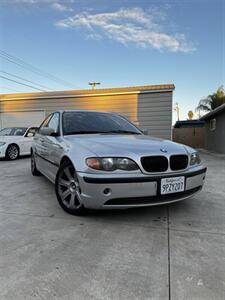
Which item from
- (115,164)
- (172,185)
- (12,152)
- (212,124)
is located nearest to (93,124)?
(115,164)

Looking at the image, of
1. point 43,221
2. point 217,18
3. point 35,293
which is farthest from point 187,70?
point 35,293

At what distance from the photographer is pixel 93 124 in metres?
3.58

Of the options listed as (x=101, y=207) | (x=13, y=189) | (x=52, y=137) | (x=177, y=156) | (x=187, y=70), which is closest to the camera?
(x=101, y=207)

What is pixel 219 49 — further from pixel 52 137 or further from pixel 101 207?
pixel 101 207

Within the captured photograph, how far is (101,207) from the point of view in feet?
7.90

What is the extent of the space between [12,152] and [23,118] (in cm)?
471

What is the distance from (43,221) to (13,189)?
69.6 inches

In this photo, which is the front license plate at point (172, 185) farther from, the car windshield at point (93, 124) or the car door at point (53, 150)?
the car door at point (53, 150)

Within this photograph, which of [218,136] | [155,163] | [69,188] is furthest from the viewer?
[218,136]

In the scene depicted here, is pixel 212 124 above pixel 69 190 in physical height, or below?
above

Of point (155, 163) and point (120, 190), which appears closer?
point (120, 190)

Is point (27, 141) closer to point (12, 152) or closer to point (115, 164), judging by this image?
point (12, 152)

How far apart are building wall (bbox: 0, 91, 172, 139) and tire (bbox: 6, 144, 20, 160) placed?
4.24 meters

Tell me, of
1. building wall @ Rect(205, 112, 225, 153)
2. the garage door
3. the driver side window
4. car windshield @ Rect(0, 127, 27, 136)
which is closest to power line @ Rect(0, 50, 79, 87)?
the garage door
